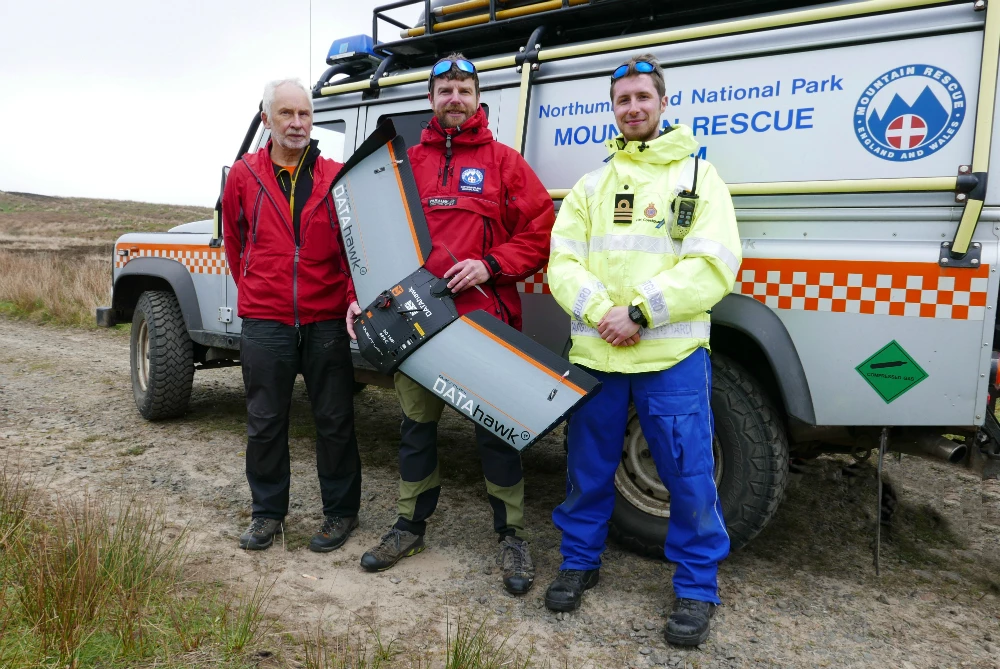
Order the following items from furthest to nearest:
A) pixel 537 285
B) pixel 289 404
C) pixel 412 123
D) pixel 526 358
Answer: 1. pixel 412 123
2. pixel 537 285
3. pixel 289 404
4. pixel 526 358

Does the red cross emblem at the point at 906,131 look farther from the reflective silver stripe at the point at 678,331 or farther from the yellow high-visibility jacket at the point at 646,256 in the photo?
the reflective silver stripe at the point at 678,331

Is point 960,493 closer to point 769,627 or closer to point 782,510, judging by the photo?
point 782,510

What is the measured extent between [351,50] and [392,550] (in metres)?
2.75

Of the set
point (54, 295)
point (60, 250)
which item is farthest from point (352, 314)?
point (60, 250)

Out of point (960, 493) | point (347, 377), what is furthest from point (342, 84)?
point (960, 493)

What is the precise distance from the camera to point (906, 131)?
2.53 meters

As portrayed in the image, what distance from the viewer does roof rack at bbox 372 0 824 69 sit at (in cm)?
320

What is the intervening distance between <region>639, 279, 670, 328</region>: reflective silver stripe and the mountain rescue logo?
939 mm

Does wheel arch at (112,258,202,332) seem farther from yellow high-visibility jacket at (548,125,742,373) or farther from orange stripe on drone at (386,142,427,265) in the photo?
yellow high-visibility jacket at (548,125,742,373)

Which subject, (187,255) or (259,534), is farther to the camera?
(187,255)

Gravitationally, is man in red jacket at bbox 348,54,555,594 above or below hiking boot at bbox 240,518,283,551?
above

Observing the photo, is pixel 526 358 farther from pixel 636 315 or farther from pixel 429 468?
pixel 429 468

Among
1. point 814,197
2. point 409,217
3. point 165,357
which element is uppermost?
point 814,197

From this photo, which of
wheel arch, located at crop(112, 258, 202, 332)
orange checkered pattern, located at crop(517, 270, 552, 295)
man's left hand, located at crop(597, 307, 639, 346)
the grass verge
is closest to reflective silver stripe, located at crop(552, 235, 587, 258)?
man's left hand, located at crop(597, 307, 639, 346)
